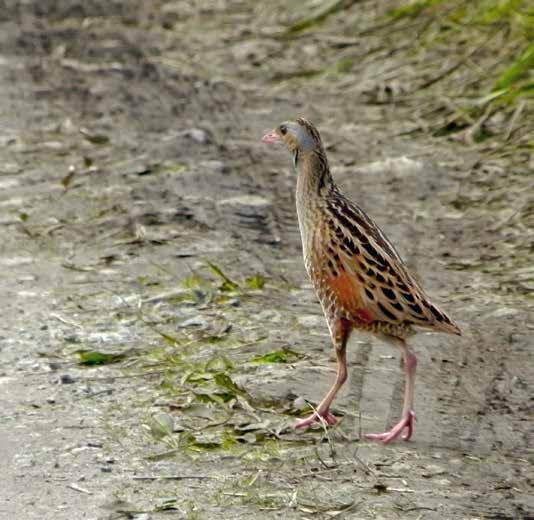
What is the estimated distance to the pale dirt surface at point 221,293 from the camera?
5363 mm

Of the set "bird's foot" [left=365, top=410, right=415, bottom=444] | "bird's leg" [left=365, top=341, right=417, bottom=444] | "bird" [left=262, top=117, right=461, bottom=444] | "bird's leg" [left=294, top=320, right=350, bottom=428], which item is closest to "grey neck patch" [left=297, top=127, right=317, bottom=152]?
"bird" [left=262, top=117, right=461, bottom=444]

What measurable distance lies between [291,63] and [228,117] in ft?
4.17

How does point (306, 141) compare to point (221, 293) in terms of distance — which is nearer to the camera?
point (306, 141)

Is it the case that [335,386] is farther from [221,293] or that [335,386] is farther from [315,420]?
[221,293]

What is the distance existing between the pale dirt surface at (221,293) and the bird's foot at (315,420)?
0.14 ft

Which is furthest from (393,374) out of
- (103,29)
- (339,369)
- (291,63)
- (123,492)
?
(103,29)

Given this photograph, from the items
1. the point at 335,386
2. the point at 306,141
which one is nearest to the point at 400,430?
the point at 335,386

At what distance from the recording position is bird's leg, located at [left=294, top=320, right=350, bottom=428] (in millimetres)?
5727

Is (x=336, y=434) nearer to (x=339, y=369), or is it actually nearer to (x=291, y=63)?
(x=339, y=369)

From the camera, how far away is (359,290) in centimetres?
570

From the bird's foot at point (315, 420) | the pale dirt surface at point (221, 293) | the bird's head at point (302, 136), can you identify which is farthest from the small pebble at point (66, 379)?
the bird's head at point (302, 136)

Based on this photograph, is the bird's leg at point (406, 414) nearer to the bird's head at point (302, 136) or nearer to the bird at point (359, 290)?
the bird at point (359, 290)

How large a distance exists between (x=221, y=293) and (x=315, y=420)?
160 centimetres

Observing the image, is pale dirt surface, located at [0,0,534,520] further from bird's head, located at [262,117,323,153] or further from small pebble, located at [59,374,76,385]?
bird's head, located at [262,117,323,153]
